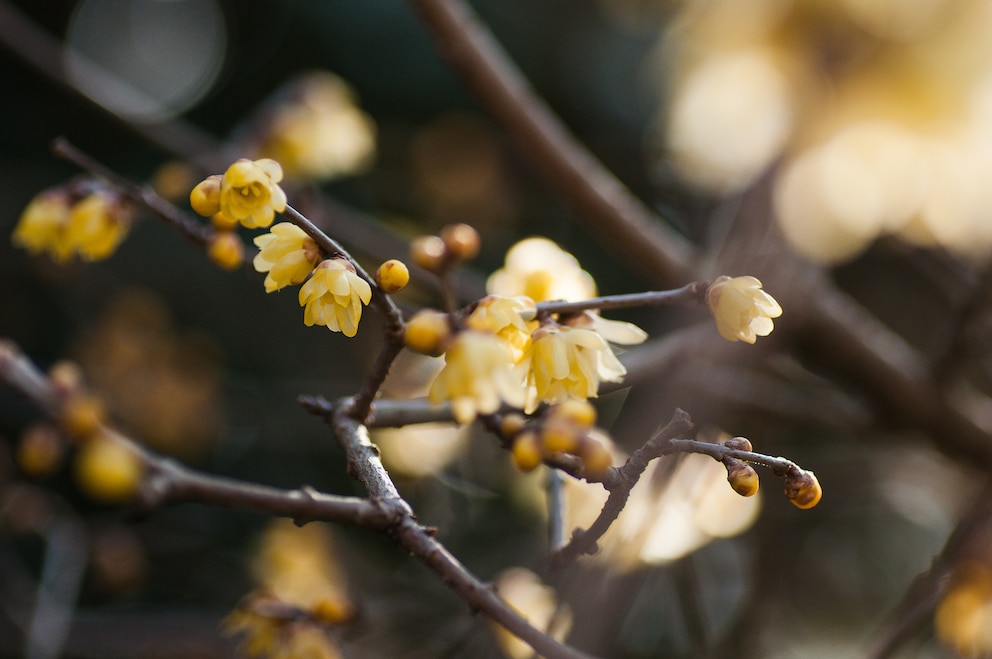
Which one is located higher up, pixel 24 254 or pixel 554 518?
pixel 554 518

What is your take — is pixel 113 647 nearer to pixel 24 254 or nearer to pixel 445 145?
pixel 24 254

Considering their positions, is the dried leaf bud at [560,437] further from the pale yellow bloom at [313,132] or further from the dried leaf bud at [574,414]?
the pale yellow bloom at [313,132]

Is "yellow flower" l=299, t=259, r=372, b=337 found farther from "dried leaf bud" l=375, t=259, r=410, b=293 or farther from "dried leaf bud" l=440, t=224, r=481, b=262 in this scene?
"dried leaf bud" l=440, t=224, r=481, b=262

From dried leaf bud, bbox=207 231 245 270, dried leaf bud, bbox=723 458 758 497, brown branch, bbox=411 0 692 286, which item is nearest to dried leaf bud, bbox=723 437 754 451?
dried leaf bud, bbox=723 458 758 497

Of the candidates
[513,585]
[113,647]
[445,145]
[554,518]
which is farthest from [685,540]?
[445,145]

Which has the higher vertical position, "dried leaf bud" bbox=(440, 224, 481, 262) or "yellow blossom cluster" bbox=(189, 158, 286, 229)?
"yellow blossom cluster" bbox=(189, 158, 286, 229)
